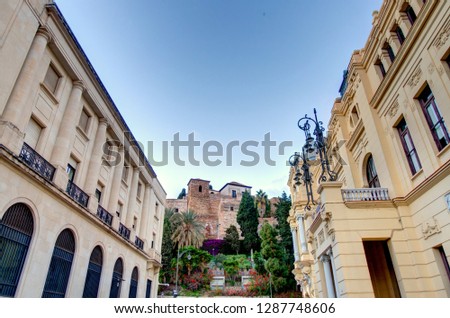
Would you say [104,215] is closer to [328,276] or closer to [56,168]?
[56,168]

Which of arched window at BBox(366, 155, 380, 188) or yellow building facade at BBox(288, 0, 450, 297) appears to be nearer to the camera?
yellow building facade at BBox(288, 0, 450, 297)

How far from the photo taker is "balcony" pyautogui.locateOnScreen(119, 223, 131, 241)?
1978 centimetres

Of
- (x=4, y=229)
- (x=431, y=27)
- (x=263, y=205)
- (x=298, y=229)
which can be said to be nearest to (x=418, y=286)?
(x=431, y=27)

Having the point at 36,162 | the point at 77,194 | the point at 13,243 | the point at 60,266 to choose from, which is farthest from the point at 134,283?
the point at 36,162

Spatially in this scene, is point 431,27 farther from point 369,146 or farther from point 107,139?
point 107,139

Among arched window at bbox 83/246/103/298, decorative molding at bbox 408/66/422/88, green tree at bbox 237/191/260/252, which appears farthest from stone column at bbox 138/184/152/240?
green tree at bbox 237/191/260/252

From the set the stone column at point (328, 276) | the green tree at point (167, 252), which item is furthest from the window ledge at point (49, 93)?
the green tree at point (167, 252)

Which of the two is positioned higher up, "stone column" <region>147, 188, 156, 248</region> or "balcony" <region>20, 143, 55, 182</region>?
"stone column" <region>147, 188, 156, 248</region>

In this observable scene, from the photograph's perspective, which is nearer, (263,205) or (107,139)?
A: (107,139)

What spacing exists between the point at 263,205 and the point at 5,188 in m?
62.9

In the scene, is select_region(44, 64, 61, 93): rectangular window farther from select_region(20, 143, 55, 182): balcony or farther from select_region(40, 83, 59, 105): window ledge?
select_region(20, 143, 55, 182): balcony

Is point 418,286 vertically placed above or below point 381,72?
below

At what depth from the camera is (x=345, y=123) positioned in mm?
17203

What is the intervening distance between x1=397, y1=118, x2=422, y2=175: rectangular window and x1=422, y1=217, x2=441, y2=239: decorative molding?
2088 mm
